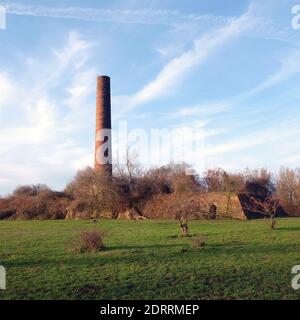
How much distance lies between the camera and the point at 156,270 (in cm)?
995

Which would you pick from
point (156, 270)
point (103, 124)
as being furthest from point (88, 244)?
point (103, 124)

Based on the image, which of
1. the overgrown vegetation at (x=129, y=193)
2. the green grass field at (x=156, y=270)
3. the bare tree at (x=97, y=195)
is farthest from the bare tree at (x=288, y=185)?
the green grass field at (x=156, y=270)

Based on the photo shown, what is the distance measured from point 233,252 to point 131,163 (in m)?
30.6

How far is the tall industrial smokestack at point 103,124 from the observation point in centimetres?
3988

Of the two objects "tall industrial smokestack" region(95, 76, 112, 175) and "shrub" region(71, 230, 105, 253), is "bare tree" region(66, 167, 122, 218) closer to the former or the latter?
"tall industrial smokestack" region(95, 76, 112, 175)

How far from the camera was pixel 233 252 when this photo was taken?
12445 mm

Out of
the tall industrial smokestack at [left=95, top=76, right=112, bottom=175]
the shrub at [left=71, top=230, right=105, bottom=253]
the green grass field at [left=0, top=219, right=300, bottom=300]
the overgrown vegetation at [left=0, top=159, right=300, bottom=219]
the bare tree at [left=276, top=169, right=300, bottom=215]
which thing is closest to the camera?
the green grass field at [left=0, top=219, right=300, bottom=300]

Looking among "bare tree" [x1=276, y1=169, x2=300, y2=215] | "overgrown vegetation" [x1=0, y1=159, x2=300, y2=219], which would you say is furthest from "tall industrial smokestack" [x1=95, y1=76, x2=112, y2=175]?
"bare tree" [x1=276, y1=169, x2=300, y2=215]

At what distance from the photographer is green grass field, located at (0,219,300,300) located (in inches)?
315

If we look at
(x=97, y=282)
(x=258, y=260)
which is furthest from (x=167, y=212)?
(x=97, y=282)

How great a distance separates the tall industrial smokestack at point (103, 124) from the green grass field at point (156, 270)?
25121 mm

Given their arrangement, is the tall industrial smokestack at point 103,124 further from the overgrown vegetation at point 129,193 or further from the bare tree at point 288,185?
the bare tree at point 288,185

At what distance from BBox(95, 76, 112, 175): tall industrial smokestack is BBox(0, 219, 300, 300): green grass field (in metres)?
25.1
